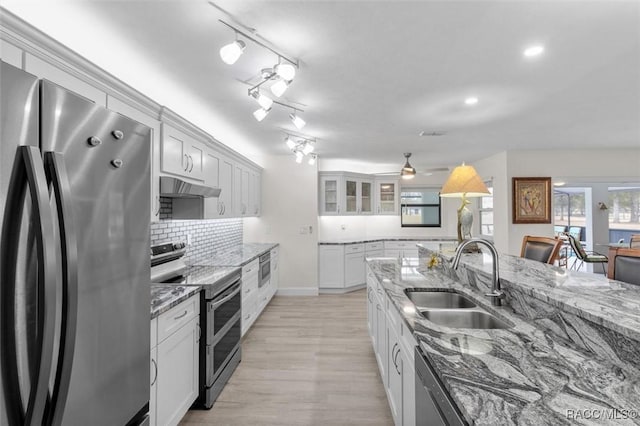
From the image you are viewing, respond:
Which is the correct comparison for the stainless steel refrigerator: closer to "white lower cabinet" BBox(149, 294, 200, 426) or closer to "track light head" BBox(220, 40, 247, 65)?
"white lower cabinet" BBox(149, 294, 200, 426)

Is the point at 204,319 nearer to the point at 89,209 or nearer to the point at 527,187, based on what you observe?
the point at 89,209

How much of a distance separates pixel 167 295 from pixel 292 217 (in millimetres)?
3568

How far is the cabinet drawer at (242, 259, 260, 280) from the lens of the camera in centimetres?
339

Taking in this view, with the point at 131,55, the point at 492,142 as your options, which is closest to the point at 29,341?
the point at 131,55

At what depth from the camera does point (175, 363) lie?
191cm

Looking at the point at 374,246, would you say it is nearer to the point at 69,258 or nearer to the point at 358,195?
the point at 358,195

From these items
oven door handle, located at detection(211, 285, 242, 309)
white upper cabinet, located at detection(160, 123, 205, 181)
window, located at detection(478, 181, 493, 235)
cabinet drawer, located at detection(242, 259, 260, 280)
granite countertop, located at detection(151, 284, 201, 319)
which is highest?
white upper cabinet, located at detection(160, 123, 205, 181)

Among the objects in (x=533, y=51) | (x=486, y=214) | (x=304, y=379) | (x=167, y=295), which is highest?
(x=533, y=51)

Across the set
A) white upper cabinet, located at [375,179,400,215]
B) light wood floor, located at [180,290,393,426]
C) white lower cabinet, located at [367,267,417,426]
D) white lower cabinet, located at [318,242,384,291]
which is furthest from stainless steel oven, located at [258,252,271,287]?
white upper cabinet, located at [375,179,400,215]

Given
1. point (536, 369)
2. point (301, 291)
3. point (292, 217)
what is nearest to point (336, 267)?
point (301, 291)

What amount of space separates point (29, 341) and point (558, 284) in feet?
7.06

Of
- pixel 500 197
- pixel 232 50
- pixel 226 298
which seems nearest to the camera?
pixel 232 50

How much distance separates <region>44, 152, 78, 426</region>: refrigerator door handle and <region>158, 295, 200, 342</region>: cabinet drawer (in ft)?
3.02

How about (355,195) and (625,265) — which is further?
(355,195)
